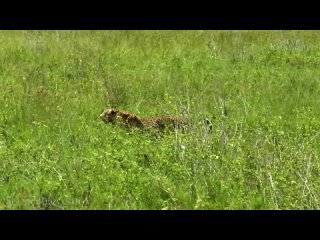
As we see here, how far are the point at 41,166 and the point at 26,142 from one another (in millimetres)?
828

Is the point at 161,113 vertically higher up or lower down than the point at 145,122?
higher up

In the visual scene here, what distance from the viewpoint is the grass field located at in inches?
153

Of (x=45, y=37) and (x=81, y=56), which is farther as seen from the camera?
(x=45, y=37)

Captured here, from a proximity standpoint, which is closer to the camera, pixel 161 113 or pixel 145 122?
pixel 145 122

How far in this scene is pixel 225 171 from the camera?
4.19 m

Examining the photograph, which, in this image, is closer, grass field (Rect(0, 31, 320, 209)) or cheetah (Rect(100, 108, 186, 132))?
grass field (Rect(0, 31, 320, 209))

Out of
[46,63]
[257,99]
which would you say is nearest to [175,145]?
[257,99]

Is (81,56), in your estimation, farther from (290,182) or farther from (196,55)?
(290,182)

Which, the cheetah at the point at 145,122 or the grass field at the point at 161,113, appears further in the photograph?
the cheetah at the point at 145,122

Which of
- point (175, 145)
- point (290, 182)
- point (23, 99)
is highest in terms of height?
point (23, 99)

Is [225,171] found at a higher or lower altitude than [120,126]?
lower

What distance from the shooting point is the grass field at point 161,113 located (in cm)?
389

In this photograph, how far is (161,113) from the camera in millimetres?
6090

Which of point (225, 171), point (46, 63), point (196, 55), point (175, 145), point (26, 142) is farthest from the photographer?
point (196, 55)
